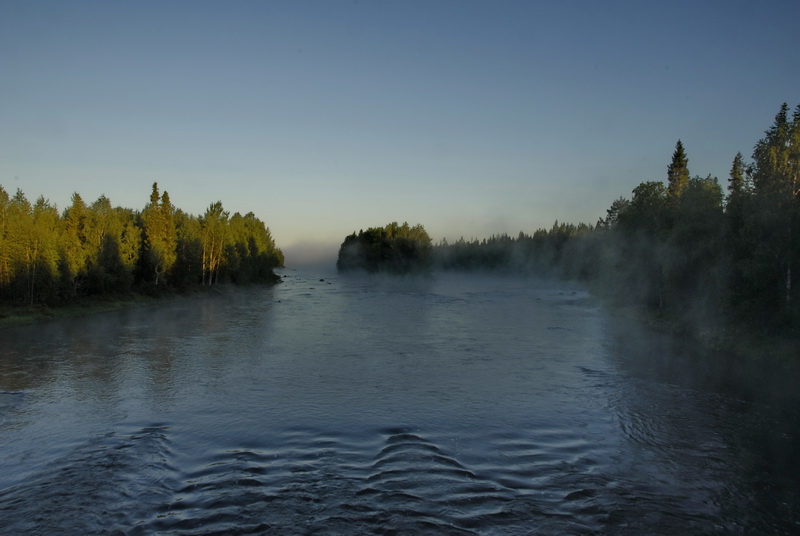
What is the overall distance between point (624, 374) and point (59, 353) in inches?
1223

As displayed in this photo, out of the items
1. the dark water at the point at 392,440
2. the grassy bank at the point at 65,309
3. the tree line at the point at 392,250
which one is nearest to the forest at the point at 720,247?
the dark water at the point at 392,440

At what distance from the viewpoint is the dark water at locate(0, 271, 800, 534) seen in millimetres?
10797

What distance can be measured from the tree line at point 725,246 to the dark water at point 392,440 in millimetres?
4351

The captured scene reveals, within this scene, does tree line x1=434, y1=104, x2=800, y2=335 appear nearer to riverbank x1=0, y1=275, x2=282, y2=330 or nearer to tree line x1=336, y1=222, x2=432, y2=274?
riverbank x1=0, y1=275, x2=282, y2=330

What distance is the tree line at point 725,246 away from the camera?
27859 millimetres

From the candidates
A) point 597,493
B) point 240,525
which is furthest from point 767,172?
point 240,525

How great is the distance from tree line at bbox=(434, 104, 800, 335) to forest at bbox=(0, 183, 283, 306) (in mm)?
53945

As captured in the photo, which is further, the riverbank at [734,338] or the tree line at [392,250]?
the tree line at [392,250]

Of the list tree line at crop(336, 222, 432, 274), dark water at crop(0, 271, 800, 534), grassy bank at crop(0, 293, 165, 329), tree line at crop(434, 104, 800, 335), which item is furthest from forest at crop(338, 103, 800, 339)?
tree line at crop(336, 222, 432, 274)

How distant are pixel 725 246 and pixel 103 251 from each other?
59.1m

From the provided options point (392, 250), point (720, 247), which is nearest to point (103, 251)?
point (720, 247)

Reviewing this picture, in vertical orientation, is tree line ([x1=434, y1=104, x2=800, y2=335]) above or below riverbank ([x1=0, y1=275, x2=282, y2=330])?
above

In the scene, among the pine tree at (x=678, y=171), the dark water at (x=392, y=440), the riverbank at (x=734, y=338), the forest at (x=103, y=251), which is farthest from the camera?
the pine tree at (x=678, y=171)

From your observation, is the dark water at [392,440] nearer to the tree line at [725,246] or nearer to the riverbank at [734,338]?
the riverbank at [734,338]
